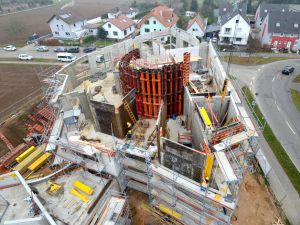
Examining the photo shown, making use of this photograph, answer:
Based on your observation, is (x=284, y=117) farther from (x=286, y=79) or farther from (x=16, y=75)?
(x=16, y=75)

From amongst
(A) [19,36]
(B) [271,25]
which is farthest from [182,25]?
(A) [19,36]

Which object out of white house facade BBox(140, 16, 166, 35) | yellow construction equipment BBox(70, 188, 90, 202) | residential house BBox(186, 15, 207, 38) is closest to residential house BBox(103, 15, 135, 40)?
white house facade BBox(140, 16, 166, 35)

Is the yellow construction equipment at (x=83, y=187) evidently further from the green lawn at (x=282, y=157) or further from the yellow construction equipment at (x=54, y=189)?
the green lawn at (x=282, y=157)

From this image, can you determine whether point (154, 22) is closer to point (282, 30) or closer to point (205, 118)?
point (282, 30)

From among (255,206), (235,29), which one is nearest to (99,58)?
(255,206)

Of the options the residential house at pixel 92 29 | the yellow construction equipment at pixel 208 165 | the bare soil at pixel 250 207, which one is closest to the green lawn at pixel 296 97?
the bare soil at pixel 250 207

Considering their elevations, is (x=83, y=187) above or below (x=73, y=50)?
below
